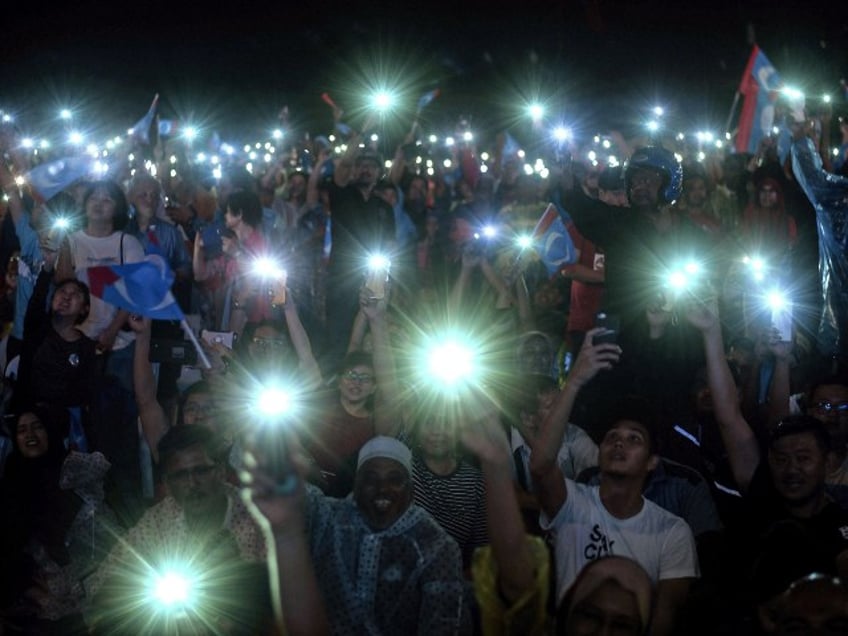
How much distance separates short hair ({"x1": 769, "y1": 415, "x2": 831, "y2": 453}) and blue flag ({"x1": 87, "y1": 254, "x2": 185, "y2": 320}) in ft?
11.5

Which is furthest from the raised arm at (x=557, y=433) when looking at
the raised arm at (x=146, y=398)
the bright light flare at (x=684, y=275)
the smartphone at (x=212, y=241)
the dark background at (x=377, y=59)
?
the dark background at (x=377, y=59)

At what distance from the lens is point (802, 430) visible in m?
4.85

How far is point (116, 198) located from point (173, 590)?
14.4ft

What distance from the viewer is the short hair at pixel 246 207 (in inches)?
373

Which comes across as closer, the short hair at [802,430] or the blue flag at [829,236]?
the short hair at [802,430]

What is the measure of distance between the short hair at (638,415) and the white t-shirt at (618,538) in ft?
1.06

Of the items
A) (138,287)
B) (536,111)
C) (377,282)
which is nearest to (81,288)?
(138,287)

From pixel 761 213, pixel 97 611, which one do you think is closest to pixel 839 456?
pixel 97 611

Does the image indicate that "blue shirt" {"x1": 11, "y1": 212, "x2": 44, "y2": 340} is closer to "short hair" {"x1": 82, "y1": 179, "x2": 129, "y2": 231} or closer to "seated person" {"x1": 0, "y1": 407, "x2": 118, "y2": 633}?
"short hair" {"x1": 82, "y1": 179, "x2": 129, "y2": 231}

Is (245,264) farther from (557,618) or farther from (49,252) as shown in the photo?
(557,618)

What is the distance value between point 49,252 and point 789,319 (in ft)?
16.2

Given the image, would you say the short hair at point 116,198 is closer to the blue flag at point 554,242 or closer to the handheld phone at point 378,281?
the handheld phone at point 378,281

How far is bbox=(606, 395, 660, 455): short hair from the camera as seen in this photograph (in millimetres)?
4875

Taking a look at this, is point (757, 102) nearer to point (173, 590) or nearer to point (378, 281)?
point (378, 281)
